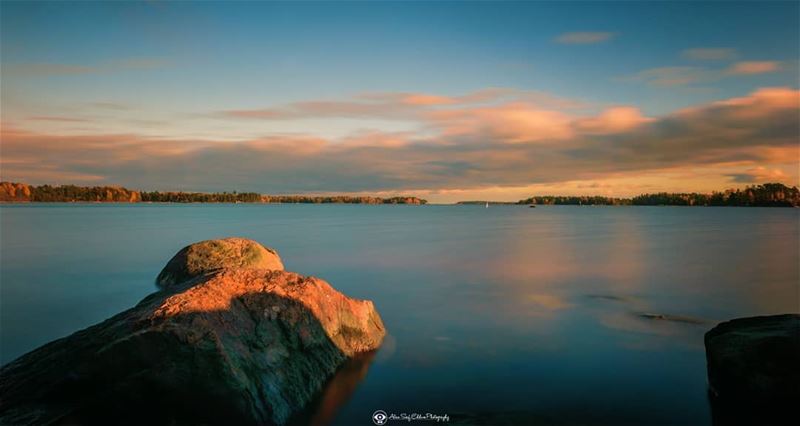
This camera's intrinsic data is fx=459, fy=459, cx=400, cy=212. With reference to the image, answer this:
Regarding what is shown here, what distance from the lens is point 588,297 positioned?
14719 mm

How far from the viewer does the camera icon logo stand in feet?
21.6

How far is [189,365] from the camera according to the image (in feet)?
17.4

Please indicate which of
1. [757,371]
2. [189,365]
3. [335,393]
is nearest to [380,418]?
[335,393]

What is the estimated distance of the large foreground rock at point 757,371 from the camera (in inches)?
239

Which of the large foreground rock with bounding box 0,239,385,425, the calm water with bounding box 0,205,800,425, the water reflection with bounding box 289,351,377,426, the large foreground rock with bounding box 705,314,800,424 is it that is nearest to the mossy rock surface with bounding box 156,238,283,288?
the calm water with bounding box 0,205,800,425

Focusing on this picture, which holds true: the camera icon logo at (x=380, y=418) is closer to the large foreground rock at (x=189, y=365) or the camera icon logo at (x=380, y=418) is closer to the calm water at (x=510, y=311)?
the calm water at (x=510, y=311)

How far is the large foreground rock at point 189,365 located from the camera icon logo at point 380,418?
94 cm

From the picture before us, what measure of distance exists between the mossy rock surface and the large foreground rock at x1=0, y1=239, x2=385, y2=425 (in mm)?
6407

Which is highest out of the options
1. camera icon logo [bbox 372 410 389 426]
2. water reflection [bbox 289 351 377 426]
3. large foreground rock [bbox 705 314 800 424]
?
large foreground rock [bbox 705 314 800 424]

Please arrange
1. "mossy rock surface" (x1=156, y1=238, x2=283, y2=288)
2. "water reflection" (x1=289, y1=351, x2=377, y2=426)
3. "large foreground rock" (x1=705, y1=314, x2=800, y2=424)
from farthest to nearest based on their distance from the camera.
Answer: "mossy rock surface" (x1=156, y1=238, x2=283, y2=288), "water reflection" (x1=289, y1=351, x2=377, y2=426), "large foreground rock" (x1=705, y1=314, x2=800, y2=424)

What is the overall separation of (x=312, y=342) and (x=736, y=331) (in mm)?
6528

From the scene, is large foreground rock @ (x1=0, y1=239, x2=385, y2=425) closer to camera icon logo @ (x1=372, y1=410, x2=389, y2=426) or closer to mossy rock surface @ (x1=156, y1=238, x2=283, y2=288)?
camera icon logo @ (x1=372, y1=410, x2=389, y2=426)

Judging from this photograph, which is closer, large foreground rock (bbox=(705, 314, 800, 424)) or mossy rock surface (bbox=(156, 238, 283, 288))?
large foreground rock (bbox=(705, 314, 800, 424))

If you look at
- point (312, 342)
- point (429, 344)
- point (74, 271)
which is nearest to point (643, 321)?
point (429, 344)
